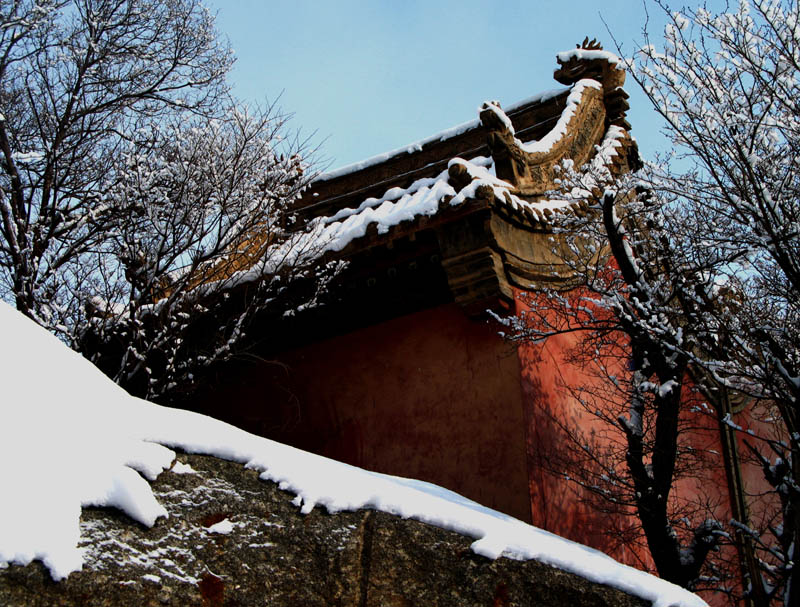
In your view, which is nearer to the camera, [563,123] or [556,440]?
[556,440]

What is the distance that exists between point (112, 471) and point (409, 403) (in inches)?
186

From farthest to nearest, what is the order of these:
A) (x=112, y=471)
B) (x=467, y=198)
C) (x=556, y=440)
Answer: (x=556, y=440) < (x=467, y=198) < (x=112, y=471)

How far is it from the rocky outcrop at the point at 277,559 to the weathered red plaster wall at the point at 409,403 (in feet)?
11.8

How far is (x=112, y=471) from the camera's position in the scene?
9.89 feet

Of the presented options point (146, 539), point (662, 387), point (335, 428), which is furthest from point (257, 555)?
point (335, 428)

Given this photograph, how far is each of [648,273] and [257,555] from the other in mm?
4945

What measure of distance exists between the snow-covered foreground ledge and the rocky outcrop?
0.05 metres

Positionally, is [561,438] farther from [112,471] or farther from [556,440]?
[112,471]

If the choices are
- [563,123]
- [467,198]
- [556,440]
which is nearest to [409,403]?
[556,440]

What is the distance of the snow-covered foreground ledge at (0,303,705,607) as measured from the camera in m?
2.74

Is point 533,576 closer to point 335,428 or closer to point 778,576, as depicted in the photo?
point 778,576

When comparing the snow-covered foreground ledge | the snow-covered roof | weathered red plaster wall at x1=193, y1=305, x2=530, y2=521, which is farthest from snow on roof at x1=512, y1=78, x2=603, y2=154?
the snow-covered foreground ledge

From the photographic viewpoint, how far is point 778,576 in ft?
20.8

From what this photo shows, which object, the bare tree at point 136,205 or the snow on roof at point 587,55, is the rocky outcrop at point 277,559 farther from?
the snow on roof at point 587,55
